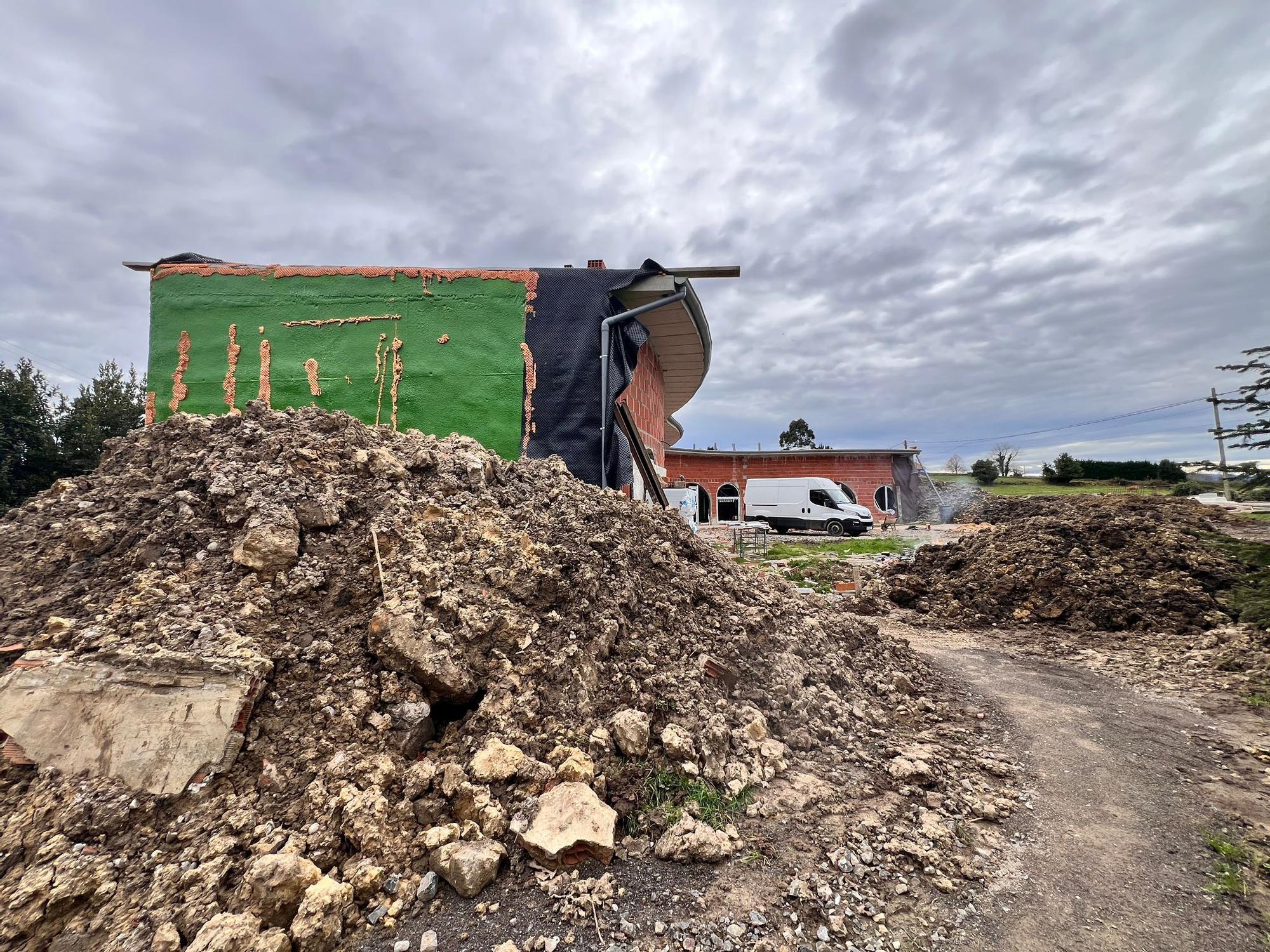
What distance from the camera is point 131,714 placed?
90.9 inches

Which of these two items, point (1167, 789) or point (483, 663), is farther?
point (1167, 789)

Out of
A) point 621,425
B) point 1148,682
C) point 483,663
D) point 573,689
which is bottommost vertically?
point 1148,682

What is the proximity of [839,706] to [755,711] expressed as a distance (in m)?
0.80

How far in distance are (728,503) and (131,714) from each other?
25886mm

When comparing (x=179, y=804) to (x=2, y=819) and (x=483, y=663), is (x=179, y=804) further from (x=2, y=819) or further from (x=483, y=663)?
(x=483, y=663)

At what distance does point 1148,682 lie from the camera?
5027 millimetres

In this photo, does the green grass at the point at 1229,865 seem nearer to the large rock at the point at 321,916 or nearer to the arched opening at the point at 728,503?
the large rock at the point at 321,916

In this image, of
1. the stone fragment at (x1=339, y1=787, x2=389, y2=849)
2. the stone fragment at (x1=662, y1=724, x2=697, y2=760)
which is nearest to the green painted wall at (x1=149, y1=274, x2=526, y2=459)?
the stone fragment at (x1=662, y1=724, x2=697, y2=760)

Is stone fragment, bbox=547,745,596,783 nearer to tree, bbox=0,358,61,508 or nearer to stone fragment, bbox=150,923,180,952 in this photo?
stone fragment, bbox=150,923,180,952

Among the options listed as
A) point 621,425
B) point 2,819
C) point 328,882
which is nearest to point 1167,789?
point 328,882

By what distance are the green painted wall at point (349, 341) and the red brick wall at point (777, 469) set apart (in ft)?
68.6

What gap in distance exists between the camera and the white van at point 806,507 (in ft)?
70.3

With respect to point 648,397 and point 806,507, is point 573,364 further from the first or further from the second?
point 806,507

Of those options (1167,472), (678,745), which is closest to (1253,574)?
(678,745)
